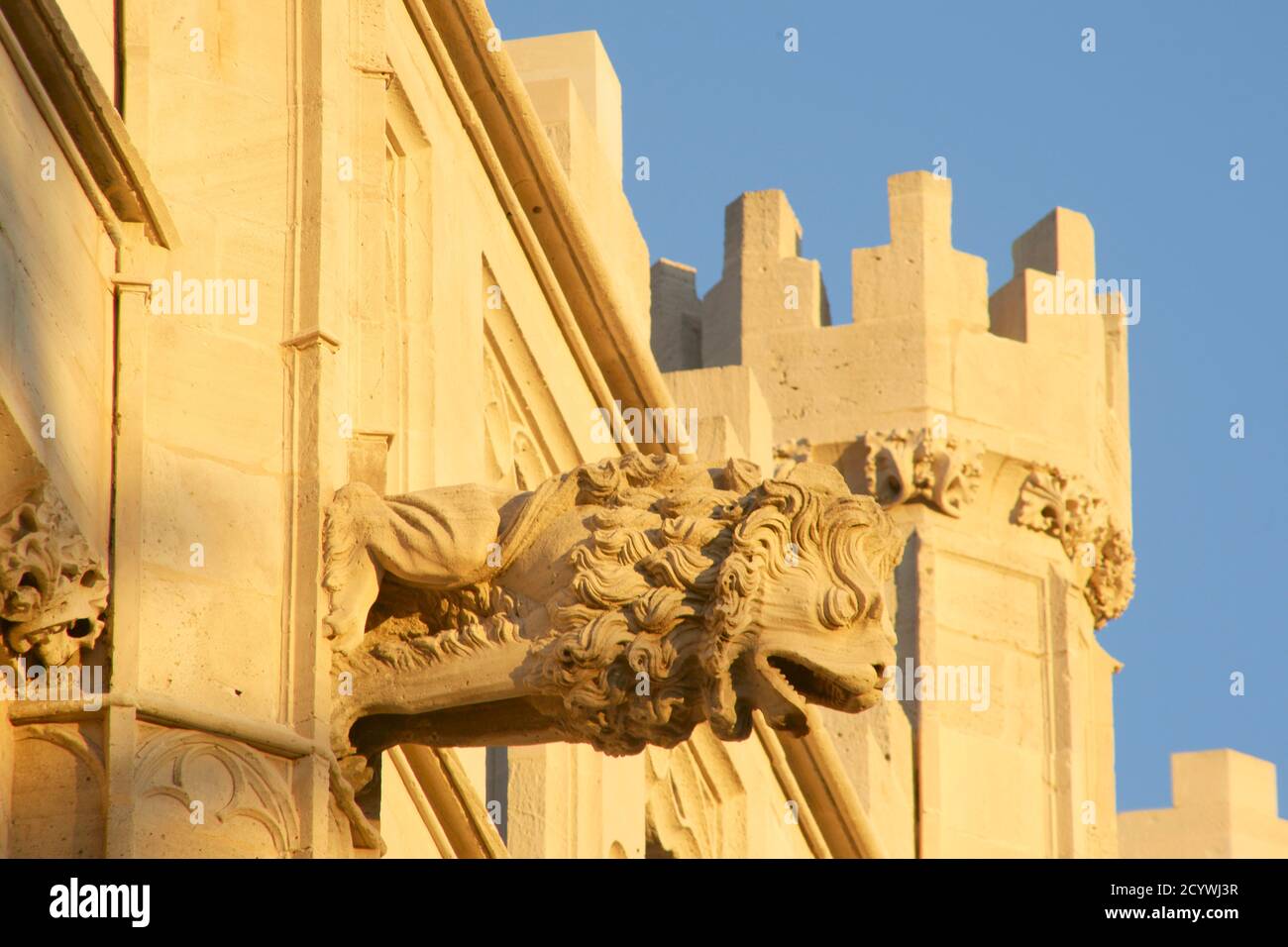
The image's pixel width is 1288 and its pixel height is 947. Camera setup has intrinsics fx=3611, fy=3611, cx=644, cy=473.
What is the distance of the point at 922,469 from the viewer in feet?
68.2

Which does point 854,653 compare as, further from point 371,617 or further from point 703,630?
point 371,617

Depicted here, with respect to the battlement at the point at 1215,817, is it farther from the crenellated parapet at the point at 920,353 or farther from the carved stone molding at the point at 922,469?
the carved stone molding at the point at 922,469

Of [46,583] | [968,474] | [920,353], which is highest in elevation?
[920,353]

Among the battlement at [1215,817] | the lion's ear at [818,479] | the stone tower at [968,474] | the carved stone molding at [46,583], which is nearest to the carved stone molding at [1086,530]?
the stone tower at [968,474]

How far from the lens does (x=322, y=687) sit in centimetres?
802

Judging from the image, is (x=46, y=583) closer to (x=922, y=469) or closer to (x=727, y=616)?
(x=727, y=616)

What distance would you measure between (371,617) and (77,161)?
131cm

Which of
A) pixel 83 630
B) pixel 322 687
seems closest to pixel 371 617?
pixel 322 687

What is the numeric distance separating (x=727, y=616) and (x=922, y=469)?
1294cm

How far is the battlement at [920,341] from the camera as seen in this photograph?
21.3 meters

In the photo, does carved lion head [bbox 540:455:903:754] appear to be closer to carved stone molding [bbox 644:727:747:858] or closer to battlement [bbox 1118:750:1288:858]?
carved stone molding [bbox 644:727:747:858]

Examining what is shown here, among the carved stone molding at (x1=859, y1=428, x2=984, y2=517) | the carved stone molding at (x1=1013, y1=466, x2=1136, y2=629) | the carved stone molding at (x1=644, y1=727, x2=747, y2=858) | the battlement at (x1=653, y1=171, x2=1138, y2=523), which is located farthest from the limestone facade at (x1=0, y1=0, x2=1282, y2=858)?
the carved stone molding at (x1=1013, y1=466, x2=1136, y2=629)

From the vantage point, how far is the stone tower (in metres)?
20.6

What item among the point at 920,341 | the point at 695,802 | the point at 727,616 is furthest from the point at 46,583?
the point at 920,341
